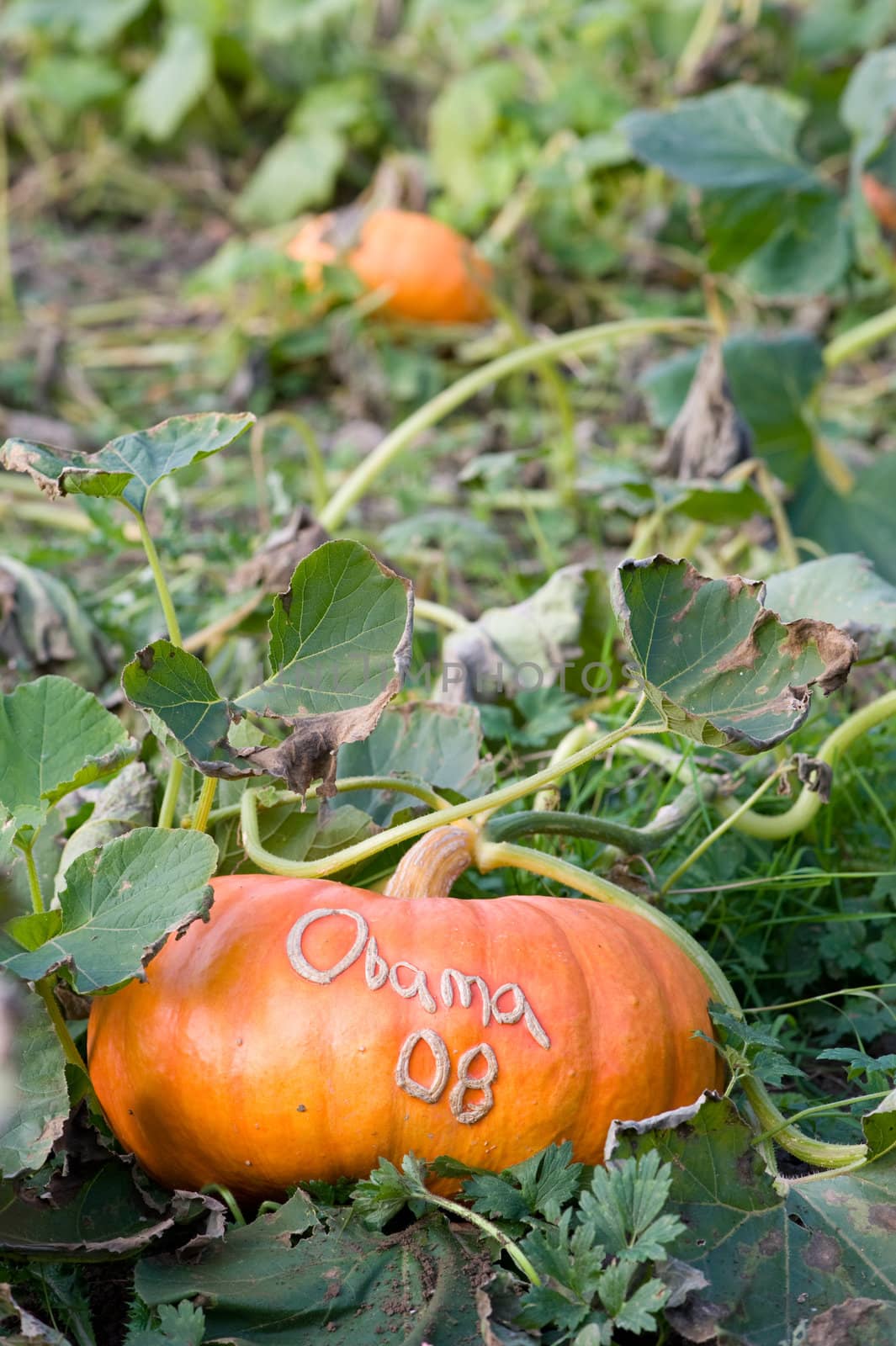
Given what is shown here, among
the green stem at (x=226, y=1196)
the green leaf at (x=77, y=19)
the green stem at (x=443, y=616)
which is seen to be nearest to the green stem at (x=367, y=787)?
the green stem at (x=226, y=1196)

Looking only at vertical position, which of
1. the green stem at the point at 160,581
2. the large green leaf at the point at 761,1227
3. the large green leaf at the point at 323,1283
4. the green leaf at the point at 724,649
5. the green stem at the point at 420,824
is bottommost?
the large green leaf at the point at 761,1227

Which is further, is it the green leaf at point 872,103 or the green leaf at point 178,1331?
the green leaf at point 872,103

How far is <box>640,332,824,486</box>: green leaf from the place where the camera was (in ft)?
8.52

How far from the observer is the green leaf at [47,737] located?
1.27 m

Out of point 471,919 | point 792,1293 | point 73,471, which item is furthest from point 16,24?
point 792,1293

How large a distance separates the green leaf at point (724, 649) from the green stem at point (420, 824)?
5 cm

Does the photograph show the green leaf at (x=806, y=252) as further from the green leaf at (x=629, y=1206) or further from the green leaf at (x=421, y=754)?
the green leaf at (x=629, y=1206)

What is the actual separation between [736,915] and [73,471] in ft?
3.03

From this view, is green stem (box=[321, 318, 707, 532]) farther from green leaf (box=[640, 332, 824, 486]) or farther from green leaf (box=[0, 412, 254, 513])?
green leaf (box=[0, 412, 254, 513])

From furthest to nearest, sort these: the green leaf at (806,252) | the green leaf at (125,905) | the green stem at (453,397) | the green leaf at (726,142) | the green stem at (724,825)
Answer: the green leaf at (806,252), the green leaf at (726,142), the green stem at (453,397), the green stem at (724,825), the green leaf at (125,905)

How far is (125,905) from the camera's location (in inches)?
44.8

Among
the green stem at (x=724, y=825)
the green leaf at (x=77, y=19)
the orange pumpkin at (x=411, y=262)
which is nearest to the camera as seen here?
Result: the green stem at (x=724, y=825)

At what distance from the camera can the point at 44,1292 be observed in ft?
3.65

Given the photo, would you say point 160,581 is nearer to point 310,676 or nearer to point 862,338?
point 310,676
